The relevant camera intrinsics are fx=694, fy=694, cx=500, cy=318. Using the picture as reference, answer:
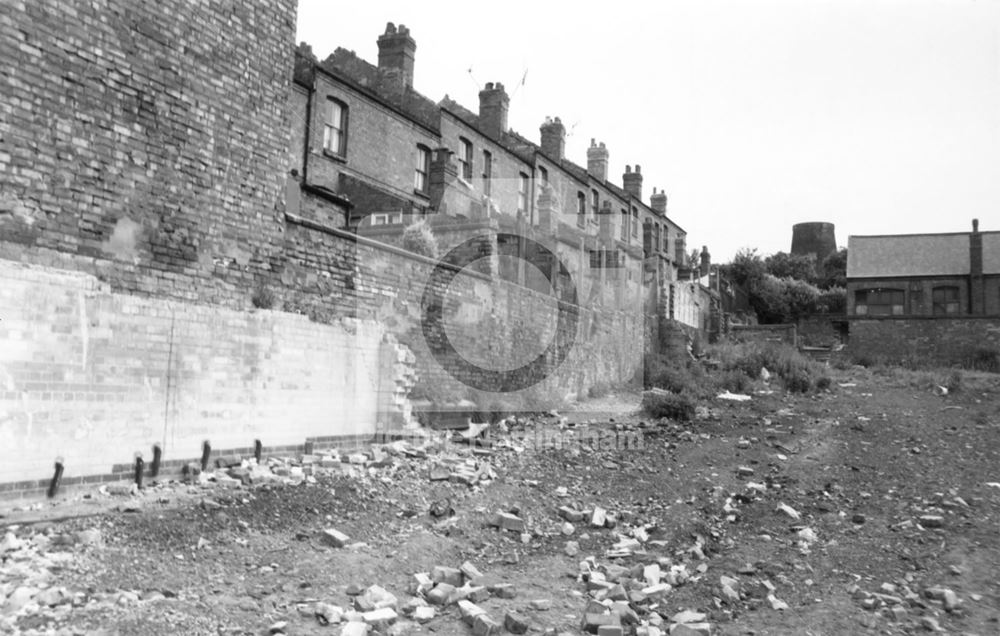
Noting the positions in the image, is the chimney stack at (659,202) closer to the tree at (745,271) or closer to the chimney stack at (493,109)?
the tree at (745,271)

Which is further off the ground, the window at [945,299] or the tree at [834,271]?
the tree at [834,271]

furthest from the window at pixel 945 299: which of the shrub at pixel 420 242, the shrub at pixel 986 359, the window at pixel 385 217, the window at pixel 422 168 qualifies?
the shrub at pixel 420 242

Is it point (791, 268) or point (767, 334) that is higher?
point (791, 268)

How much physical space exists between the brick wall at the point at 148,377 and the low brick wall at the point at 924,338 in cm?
2617

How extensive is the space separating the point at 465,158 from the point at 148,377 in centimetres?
1937

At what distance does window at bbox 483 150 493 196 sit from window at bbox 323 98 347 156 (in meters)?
7.90

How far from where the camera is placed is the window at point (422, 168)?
914 inches

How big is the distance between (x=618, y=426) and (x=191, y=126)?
1005 cm

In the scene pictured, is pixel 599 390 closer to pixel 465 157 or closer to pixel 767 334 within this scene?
pixel 465 157

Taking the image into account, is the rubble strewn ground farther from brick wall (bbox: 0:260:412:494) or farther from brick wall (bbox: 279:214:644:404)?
brick wall (bbox: 279:214:644:404)

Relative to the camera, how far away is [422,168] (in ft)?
77.3

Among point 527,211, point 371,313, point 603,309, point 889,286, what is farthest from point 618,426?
point 889,286

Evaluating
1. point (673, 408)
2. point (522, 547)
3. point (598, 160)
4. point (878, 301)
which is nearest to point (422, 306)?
point (522, 547)

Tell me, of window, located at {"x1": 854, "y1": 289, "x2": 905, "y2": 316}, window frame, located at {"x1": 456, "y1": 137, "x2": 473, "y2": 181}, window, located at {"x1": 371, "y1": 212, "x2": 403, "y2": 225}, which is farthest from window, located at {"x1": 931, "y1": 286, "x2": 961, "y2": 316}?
window, located at {"x1": 371, "y1": 212, "x2": 403, "y2": 225}
